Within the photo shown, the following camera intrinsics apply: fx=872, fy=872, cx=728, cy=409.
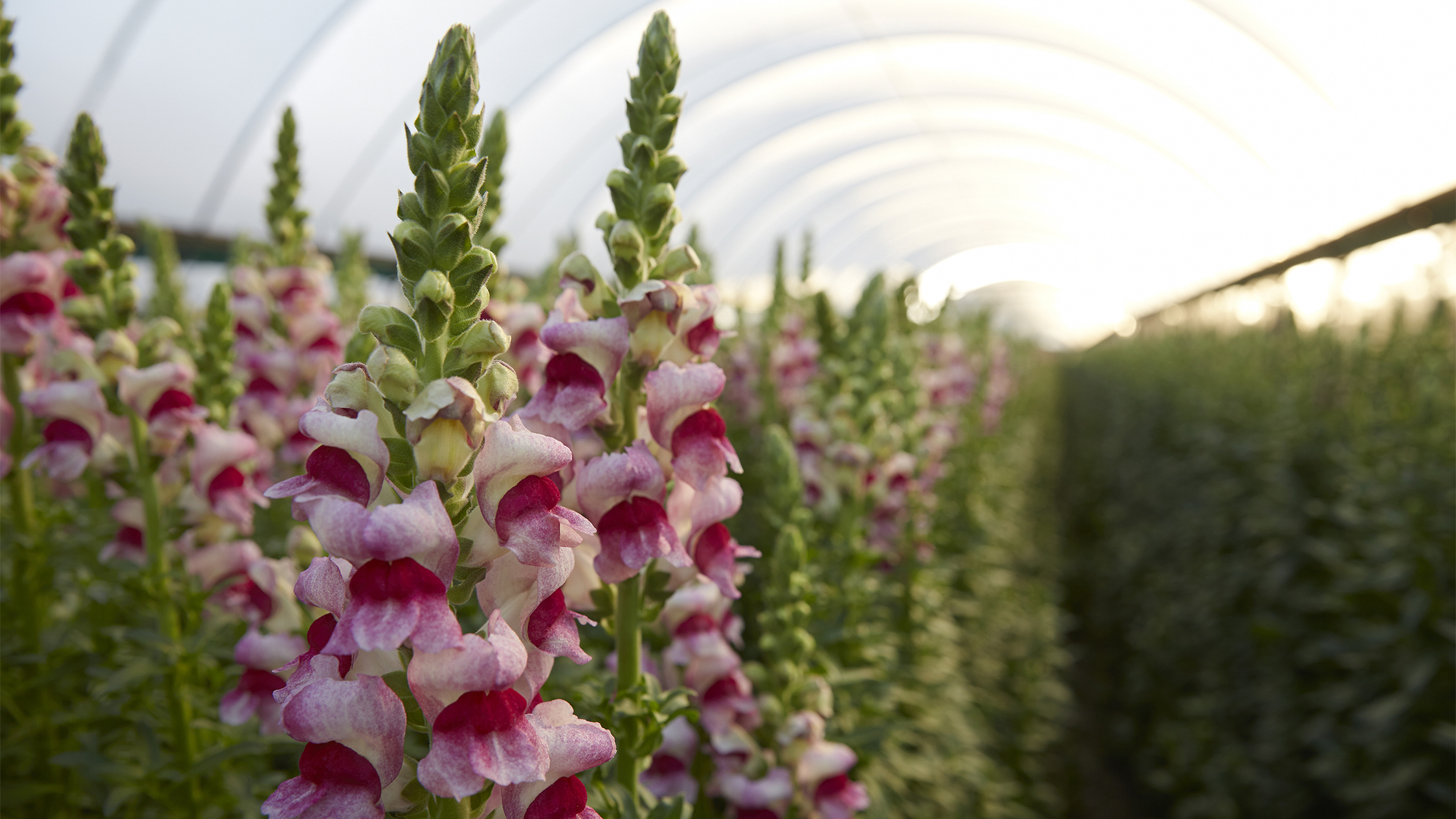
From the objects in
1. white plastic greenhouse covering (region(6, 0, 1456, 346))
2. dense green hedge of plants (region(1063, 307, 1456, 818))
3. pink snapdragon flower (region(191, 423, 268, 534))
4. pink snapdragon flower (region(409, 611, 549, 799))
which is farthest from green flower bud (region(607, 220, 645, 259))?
white plastic greenhouse covering (region(6, 0, 1456, 346))

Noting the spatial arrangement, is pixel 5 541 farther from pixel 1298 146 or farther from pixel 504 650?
pixel 1298 146

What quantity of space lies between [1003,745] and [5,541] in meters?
5.13

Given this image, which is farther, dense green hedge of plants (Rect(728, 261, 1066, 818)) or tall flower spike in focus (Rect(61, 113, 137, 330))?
dense green hedge of plants (Rect(728, 261, 1066, 818))

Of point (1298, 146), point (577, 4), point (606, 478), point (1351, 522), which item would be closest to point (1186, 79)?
point (1298, 146)

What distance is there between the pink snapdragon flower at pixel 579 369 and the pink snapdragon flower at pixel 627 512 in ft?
0.28

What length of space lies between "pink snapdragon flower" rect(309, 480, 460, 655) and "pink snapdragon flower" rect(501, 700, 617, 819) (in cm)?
20

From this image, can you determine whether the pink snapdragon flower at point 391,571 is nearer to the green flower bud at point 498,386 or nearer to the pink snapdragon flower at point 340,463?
the pink snapdragon flower at point 340,463

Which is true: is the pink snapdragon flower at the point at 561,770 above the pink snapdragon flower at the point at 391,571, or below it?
below

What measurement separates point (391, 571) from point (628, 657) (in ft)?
2.22

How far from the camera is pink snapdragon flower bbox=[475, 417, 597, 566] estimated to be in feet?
3.37

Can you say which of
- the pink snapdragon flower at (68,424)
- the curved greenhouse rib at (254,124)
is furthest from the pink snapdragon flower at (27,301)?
the curved greenhouse rib at (254,124)

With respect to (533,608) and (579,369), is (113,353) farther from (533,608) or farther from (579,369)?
(533,608)

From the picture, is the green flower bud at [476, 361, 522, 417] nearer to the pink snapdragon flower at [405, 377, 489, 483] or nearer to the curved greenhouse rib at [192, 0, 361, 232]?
the pink snapdragon flower at [405, 377, 489, 483]

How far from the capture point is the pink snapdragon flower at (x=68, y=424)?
1.98 metres
